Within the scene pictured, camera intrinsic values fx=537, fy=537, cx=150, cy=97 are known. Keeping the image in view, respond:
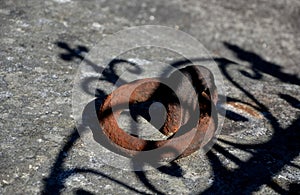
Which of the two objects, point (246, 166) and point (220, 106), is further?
point (220, 106)

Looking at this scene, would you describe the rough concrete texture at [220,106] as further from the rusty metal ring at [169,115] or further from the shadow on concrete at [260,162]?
the rusty metal ring at [169,115]

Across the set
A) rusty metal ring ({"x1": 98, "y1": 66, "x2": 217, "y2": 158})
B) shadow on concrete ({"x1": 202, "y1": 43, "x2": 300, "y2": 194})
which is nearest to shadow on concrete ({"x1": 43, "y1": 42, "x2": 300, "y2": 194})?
shadow on concrete ({"x1": 202, "y1": 43, "x2": 300, "y2": 194})

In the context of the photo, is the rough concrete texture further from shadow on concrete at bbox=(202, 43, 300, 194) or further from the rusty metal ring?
the rusty metal ring

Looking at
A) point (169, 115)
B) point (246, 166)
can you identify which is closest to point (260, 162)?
point (246, 166)

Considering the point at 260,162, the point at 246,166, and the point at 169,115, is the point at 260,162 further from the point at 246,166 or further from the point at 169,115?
the point at 169,115

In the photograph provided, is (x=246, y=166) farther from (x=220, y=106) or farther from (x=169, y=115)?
(x=220, y=106)
